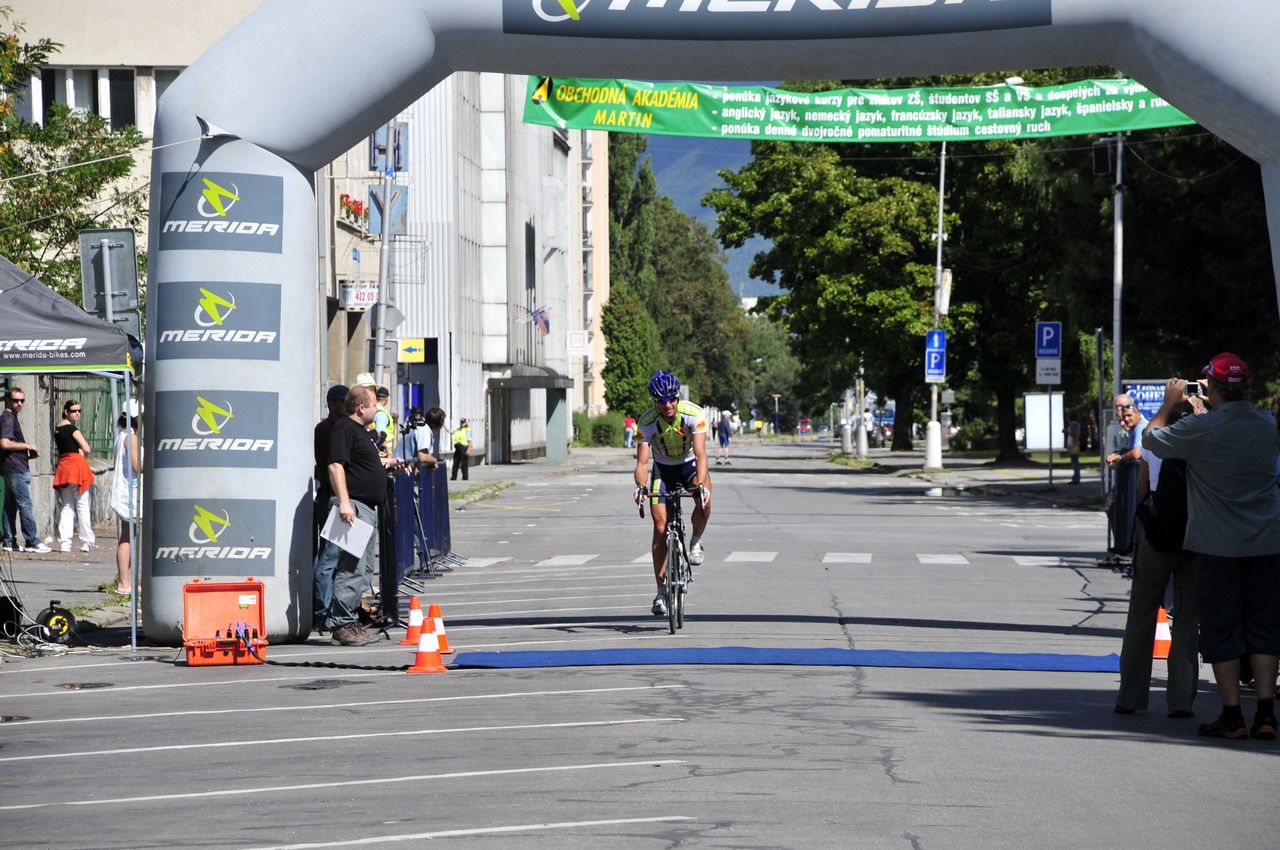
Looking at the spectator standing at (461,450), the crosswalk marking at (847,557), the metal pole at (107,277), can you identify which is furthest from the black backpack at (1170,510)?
the spectator standing at (461,450)

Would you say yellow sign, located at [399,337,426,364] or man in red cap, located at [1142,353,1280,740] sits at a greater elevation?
yellow sign, located at [399,337,426,364]

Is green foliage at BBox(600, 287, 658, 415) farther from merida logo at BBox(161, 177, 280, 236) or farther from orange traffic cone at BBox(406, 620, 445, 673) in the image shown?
orange traffic cone at BBox(406, 620, 445, 673)

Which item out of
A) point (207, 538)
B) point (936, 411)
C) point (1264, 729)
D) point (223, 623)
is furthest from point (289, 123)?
point (936, 411)

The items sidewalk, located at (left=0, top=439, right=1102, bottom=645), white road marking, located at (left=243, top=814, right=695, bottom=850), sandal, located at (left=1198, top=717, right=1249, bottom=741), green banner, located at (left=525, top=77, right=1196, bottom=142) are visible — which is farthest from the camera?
green banner, located at (left=525, top=77, right=1196, bottom=142)

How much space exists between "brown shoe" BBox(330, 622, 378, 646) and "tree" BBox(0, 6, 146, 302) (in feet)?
25.4

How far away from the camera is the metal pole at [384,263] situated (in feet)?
92.8

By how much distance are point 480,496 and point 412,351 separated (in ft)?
15.1

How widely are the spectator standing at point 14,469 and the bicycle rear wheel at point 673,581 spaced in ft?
32.2

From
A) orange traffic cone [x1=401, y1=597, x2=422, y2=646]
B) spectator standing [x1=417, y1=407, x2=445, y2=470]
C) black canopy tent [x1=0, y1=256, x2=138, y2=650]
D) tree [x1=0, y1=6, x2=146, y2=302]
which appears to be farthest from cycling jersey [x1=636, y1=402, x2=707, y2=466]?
Result: tree [x1=0, y1=6, x2=146, y2=302]

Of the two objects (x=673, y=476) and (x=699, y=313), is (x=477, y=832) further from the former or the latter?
(x=699, y=313)

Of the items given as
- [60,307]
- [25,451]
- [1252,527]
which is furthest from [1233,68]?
[25,451]

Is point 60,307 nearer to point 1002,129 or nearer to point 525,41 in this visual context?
point 525,41

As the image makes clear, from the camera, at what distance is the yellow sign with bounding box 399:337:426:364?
120 ft

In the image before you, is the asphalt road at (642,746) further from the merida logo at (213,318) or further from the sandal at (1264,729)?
the merida logo at (213,318)
